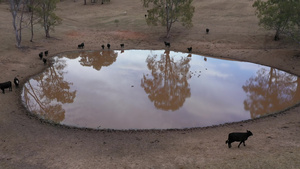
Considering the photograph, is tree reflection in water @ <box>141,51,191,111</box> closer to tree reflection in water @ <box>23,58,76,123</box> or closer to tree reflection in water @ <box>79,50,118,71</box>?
tree reflection in water @ <box>79,50,118,71</box>

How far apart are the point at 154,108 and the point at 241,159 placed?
958 cm

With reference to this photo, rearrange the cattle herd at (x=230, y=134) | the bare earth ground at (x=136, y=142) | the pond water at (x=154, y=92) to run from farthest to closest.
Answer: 1. the pond water at (x=154, y=92)
2. the cattle herd at (x=230, y=134)
3. the bare earth ground at (x=136, y=142)

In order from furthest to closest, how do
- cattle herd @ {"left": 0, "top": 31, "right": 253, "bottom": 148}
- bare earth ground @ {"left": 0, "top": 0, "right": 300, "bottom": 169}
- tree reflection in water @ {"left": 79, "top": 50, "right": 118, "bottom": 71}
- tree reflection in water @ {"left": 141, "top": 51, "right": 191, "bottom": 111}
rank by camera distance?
tree reflection in water @ {"left": 79, "top": 50, "right": 118, "bottom": 71} < tree reflection in water @ {"left": 141, "top": 51, "right": 191, "bottom": 111} < cattle herd @ {"left": 0, "top": 31, "right": 253, "bottom": 148} < bare earth ground @ {"left": 0, "top": 0, "right": 300, "bottom": 169}

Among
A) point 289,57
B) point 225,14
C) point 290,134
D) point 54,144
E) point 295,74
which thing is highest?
point 225,14

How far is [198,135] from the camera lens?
15.2 meters

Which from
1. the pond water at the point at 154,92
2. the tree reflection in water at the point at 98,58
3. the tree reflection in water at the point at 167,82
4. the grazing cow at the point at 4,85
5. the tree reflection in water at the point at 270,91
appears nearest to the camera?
the pond water at the point at 154,92

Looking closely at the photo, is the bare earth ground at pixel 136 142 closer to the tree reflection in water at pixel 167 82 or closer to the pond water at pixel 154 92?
the pond water at pixel 154 92

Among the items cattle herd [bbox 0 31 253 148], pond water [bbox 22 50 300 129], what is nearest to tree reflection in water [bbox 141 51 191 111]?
pond water [bbox 22 50 300 129]

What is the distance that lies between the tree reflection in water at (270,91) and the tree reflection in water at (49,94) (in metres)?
15.5

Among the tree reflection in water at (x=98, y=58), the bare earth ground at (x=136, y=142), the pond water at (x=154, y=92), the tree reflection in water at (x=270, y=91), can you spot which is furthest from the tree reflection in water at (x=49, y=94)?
the tree reflection in water at (x=270, y=91)

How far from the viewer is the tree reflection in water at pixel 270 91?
1978 cm

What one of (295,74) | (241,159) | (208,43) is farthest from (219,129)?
(208,43)

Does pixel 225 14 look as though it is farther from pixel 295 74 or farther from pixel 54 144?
pixel 54 144

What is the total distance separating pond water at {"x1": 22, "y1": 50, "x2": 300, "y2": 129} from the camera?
1798 cm
